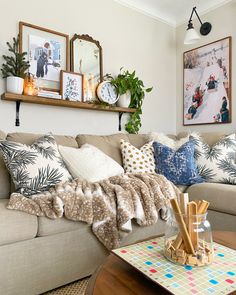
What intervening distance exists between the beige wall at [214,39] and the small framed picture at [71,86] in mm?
1503

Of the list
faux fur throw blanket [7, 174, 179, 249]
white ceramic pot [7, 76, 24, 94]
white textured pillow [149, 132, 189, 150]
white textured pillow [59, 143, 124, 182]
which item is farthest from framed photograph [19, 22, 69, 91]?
faux fur throw blanket [7, 174, 179, 249]

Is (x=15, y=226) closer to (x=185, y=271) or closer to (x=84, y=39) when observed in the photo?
(x=185, y=271)

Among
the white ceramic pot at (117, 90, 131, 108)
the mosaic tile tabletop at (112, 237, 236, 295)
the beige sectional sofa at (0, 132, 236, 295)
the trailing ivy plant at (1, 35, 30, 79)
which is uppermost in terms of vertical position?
the trailing ivy plant at (1, 35, 30, 79)

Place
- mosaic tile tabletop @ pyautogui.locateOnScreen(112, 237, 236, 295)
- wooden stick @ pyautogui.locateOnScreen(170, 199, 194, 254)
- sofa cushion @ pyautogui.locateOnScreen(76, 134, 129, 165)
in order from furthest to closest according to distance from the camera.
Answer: sofa cushion @ pyautogui.locateOnScreen(76, 134, 129, 165), wooden stick @ pyautogui.locateOnScreen(170, 199, 194, 254), mosaic tile tabletop @ pyautogui.locateOnScreen(112, 237, 236, 295)

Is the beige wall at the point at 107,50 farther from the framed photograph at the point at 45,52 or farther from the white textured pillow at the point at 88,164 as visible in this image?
the white textured pillow at the point at 88,164

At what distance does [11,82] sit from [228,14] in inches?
98.0

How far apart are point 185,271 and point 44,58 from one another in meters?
2.21

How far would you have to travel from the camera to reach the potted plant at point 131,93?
8.94ft

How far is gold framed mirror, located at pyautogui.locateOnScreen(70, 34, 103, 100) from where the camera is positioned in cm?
257

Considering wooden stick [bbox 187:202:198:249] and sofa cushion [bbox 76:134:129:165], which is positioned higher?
sofa cushion [bbox 76:134:129:165]

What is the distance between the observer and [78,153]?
1.86 metres

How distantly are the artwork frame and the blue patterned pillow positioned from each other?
37.9 inches

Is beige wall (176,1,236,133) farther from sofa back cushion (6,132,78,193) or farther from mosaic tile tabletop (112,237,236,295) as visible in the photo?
mosaic tile tabletop (112,237,236,295)

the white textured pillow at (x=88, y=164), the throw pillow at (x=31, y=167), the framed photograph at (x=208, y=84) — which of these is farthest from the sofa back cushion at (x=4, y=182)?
the framed photograph at (x=208, y=84)
